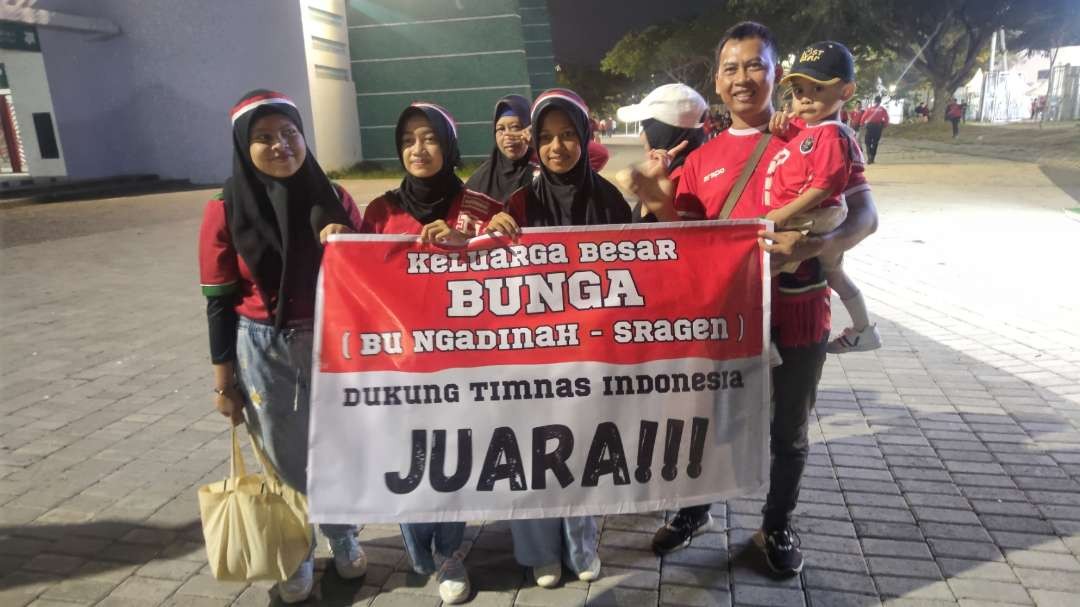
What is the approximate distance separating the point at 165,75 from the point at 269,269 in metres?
20.2

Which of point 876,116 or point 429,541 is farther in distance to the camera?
point 876,116

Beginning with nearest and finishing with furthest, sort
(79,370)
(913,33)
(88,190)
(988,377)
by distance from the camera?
(988,377), (79,370), (88,190), (913,33)

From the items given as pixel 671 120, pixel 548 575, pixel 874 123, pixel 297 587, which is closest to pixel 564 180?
pixel 671 120

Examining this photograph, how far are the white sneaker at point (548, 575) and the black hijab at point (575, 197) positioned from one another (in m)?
1.30

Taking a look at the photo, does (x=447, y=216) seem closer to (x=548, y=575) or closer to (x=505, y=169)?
(x=548, y=575)

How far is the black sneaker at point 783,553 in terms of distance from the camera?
8.80 feet

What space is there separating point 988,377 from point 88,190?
19414 millimetres

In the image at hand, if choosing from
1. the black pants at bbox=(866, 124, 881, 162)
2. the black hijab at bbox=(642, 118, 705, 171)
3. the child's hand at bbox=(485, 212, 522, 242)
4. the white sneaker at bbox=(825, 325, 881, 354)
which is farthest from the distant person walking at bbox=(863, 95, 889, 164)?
the child's hand at bbox=(485, 212, 522, 242)

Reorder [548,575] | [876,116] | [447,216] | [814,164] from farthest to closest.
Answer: [876,116]
[548,575]
[447,216]
[814,164]

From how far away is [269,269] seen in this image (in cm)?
229

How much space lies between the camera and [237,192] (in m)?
2.25

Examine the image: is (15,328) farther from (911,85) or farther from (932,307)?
(911,85)

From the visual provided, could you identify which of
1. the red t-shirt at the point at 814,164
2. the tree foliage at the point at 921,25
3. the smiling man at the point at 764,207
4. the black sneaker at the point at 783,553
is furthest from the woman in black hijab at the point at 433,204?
the tree foliage at the point at 921,25

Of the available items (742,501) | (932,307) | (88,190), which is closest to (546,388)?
(742,501)
